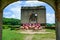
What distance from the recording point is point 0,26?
20.9 ft

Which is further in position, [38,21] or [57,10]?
[38,21]

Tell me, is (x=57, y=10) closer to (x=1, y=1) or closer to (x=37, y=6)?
(x=1, y=1)

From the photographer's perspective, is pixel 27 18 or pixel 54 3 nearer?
pixel 54 3

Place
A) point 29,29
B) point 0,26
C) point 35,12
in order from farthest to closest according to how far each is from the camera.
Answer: point 35,12, point 29,29, point 0,26

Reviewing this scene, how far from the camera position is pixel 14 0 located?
6539mm

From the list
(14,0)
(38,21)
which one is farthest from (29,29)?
(14,0)

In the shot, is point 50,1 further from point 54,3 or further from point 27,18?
point 27,18

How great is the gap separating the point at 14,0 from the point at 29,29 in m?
12.2

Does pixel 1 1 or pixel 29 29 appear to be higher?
pixel 1 1

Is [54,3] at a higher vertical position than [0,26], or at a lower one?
higher

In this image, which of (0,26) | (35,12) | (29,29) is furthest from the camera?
(35,12)

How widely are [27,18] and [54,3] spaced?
55.7ft

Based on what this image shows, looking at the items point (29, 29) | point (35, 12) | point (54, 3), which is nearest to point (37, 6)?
point (35, 12)

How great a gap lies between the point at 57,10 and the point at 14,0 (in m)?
1.54
